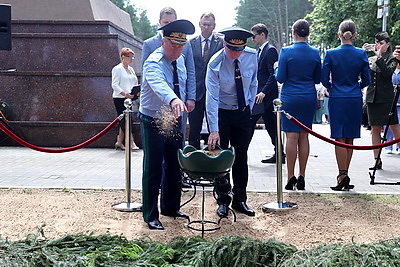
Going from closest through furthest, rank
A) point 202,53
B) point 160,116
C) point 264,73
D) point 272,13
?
point 160,116
point 202,53
point 264,73
point 272,13

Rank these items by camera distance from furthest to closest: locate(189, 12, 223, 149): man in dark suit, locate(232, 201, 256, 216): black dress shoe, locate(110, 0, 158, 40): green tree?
locate(110, 0, 158, 40): green tree, locate(189, 12, 223, 149): man in dark suit, locate(232, 201, 256, 216): black dress shoe

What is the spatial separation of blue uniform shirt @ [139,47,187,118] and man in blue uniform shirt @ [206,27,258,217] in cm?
33

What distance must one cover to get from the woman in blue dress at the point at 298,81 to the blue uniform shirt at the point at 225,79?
1.03 metres

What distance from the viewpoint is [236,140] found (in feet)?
19.4

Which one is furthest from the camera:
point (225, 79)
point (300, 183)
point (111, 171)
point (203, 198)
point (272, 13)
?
point (272, 13)

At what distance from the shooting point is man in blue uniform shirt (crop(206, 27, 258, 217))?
5.63 metres

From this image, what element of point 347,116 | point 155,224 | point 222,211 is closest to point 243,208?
point 222,211

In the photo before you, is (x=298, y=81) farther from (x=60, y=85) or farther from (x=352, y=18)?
(x=352, y=18)

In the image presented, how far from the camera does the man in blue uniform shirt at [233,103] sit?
563cm

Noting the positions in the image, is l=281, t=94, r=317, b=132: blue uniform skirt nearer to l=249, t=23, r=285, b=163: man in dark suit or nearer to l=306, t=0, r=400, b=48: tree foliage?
l=249, t=23, r=285, b=163: man in dark suit

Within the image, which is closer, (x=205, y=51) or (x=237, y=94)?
(x=237, y=94)

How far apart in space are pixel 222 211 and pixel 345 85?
2432mm

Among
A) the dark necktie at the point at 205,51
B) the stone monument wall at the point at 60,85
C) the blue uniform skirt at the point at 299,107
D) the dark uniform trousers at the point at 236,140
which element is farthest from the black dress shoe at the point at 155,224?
the stone monument wall at the point at 60,85

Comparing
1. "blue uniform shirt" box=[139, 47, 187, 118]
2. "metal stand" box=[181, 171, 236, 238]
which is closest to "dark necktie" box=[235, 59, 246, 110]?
"blue uniform shirt" box=[139, 47, 187, 118]
